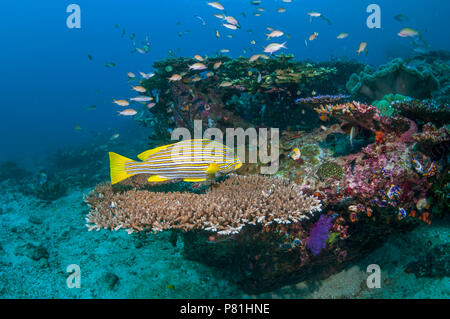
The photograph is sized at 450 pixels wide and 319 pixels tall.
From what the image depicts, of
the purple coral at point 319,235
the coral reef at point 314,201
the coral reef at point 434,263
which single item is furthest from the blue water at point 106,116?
the purple coral at point 319,235

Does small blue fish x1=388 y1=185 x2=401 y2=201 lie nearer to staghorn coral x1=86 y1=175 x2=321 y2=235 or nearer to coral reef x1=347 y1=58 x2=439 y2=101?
staghorn coral x1=86 y1=175 x2=321 y2=235

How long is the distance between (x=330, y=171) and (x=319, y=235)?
1035mm

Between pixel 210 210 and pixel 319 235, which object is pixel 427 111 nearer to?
pixel 319 235

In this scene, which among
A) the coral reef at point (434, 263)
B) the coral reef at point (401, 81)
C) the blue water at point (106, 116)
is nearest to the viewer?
the coral reef at point (434, 263)

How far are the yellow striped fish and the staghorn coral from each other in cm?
41

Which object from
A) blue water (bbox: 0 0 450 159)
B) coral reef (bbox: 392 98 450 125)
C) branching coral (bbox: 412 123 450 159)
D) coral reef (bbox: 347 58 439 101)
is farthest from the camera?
blue water (bbox: 0 0 450 159)

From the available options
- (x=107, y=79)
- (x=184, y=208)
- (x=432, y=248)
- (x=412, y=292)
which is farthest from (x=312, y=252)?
(x=107, y=79)

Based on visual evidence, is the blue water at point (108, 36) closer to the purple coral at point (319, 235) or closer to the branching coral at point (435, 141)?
the branching coral at point (435, 141)

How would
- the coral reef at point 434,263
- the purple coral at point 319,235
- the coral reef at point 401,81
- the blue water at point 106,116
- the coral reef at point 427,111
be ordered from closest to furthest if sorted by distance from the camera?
the coral reef at point 434,263 → the coral reef at point 427,111 → the purple coral at point 319,235 → the blue water at point 106,116 → the coral reef at point 401,81

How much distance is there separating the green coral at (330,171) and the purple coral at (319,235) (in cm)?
65

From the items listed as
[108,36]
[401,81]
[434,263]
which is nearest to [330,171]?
[434,263]

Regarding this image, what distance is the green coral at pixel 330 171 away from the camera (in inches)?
130

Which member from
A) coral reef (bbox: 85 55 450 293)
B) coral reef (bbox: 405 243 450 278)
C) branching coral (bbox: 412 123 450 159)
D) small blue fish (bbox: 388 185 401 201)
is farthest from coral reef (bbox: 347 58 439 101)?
coral reef (bbox: 405 243 450 278)

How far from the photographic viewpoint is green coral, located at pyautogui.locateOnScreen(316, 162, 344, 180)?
3293 mm
